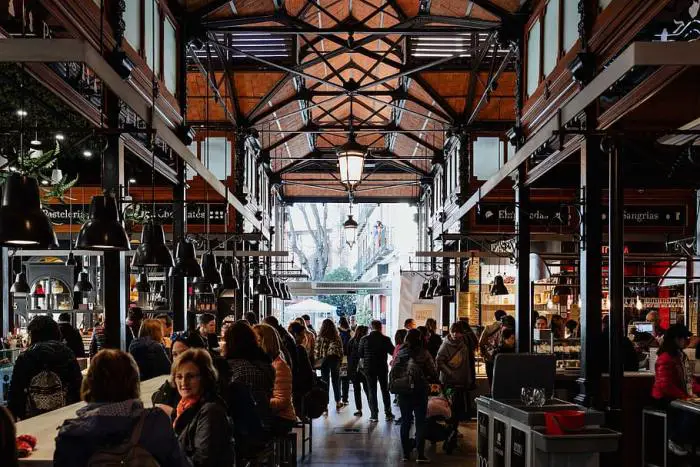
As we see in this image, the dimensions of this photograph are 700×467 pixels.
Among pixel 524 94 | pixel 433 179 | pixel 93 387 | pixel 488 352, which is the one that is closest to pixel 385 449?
pixel 488 352

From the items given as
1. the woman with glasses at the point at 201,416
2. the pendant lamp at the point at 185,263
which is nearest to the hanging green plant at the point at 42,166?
the pendant lamp at the point at 185,263

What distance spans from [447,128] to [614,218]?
477 inches

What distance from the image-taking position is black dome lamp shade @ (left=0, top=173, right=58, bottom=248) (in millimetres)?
4895

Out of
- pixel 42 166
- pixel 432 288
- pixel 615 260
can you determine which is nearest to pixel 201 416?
pixel 615 260

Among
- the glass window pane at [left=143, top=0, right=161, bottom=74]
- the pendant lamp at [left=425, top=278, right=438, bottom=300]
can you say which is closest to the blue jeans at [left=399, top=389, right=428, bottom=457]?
the glass window pane at [left=143, top=0, right=161, bottom=74]

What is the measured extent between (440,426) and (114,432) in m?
8.13

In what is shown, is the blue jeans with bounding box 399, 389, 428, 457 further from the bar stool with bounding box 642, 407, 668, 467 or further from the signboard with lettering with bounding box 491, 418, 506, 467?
the bar stool with bounding box 642, 407, 668, 467

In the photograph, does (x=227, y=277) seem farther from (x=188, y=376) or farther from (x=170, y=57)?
(x=188, y=376)

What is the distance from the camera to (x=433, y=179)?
26281 millimetres

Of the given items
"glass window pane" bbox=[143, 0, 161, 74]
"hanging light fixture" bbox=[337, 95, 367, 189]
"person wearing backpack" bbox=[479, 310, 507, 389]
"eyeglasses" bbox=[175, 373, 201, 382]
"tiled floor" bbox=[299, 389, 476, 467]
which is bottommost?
"tiled floor" bbox=[299, 389, 476, 467]

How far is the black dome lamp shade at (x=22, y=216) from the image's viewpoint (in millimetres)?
4895

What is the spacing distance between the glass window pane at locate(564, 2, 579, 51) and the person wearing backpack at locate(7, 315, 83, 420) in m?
6.06

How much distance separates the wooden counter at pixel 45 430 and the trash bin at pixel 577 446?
3.07 m

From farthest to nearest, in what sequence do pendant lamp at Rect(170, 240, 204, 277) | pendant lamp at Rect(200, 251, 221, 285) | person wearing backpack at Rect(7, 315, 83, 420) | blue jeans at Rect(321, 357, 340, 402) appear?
1. blue jeans at Rect(321, 357, 340, 402)
2. pendant lamp at Rect(200, 251, 221, 285)
3. pendant lamp at Rect(170, 240, 204, 277)
4. person wearing backpack at Rect(7, 315, 83, 420)
